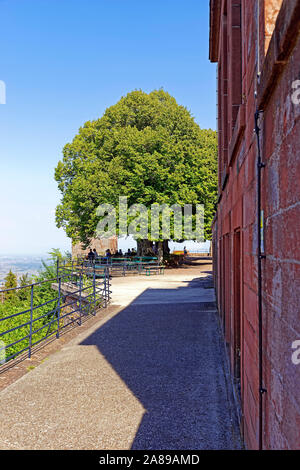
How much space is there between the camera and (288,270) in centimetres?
172

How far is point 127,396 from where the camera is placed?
5746 millimetres

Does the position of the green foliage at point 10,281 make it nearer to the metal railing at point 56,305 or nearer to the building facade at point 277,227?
the metal railing at point 56,305

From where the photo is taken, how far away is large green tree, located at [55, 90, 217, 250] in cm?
2923

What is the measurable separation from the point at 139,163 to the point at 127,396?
25.1m

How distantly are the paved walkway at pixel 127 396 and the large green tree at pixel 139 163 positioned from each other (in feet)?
65.0

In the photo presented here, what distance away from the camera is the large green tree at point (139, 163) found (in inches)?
1151

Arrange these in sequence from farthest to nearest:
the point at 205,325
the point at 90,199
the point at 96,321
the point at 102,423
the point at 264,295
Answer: the point at 90,199 → the point at 96,321 → the point at 205,325 → the point at 102,423 → the point at 264,295

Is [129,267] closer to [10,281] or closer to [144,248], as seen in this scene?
[144,248]

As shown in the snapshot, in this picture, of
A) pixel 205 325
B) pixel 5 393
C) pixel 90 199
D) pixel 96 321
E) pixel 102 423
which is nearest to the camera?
pixel 102 423

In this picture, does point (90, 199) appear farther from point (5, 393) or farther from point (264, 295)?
point (264, 295)

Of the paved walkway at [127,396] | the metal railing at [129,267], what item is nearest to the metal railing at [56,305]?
the metal railing at [129,267]
